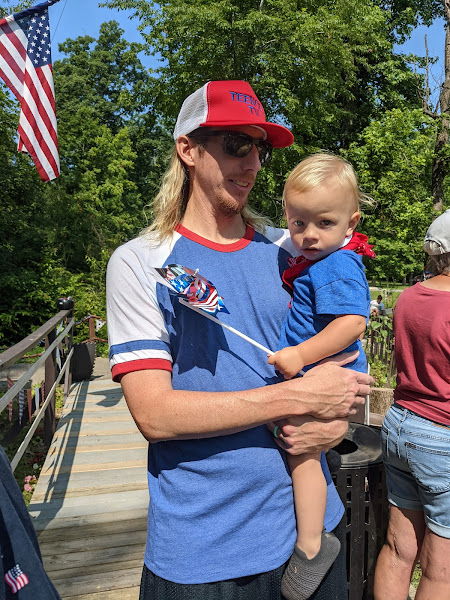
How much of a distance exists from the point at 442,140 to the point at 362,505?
1274cm

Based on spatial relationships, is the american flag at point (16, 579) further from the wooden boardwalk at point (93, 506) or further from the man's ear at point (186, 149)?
the wooden boardwalk at point (93, 506)

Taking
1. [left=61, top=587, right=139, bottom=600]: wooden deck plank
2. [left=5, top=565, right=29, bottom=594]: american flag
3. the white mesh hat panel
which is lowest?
[left=61, top=587, right=139, bottom=600]: wooden deck plank

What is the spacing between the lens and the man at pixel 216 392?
1.49 meters

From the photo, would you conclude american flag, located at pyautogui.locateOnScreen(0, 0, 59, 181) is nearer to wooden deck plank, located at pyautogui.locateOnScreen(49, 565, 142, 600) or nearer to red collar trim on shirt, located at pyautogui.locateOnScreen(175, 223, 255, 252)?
wooden deck plank, located at pyautogui.locateOnScreen(49, 565, 142, 600)

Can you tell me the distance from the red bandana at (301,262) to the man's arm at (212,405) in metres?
0.38

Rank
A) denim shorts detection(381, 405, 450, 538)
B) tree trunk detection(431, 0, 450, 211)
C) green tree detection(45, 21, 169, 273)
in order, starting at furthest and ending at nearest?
green tree detection(45, 21, 169, 273), tree trunk detection(431, 0, 450, 211), denim shorts detection(381, 405, 450, 538)

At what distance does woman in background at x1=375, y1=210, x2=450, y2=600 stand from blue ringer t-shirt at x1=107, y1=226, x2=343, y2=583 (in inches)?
46.8

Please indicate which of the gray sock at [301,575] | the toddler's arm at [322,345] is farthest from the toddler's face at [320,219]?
the gray sock at [301,575]

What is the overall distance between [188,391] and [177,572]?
0.51 m

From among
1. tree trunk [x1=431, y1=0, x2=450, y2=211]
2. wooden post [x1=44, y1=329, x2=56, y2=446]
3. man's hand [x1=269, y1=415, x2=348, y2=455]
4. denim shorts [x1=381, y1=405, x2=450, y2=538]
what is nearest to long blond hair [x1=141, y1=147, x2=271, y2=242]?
man's hand [x1=269, y1=415, x2=348, y2=455]

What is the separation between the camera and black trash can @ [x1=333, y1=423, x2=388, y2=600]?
2625mm

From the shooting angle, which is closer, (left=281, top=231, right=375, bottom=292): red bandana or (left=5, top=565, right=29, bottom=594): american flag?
(left=5, top=565, right=29, bottom=594): american flag

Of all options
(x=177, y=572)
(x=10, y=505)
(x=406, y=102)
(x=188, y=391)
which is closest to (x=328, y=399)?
(x=188, y=391)

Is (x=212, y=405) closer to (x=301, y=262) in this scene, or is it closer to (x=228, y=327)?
(x=228, y=327)
